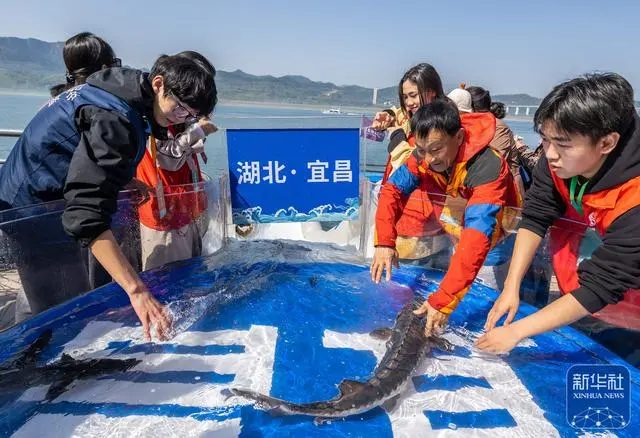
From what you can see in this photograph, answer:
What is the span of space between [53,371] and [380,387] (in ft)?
6.33

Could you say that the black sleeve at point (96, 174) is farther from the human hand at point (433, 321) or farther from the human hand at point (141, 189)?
the human hand at point (433, 321)

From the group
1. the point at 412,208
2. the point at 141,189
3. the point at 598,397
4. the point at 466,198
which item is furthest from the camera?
the point at 412,208

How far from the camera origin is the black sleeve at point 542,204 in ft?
8.98

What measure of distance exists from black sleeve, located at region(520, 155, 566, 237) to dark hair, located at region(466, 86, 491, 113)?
2.04 m

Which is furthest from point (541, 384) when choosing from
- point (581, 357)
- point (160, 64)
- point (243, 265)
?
point (160, 64)

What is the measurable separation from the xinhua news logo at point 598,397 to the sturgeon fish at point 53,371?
2584mm

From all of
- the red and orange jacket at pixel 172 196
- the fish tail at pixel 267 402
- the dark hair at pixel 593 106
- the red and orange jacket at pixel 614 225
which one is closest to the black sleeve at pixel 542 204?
the red and orange jacket at pixel 614 225

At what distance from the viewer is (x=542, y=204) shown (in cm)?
277

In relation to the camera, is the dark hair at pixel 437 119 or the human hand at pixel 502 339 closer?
the human hand at pixel 502 339

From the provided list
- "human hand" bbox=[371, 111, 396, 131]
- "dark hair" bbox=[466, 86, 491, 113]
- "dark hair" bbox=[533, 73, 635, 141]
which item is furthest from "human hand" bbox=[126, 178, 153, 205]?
"dark hair" bbox=[466, 86, 491, 113]

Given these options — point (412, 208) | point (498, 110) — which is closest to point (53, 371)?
point (412, 208)

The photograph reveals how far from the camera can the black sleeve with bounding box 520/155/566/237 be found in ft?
8.98

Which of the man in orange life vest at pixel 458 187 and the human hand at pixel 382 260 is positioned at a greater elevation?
the man in orange life vest at pixel 458 187

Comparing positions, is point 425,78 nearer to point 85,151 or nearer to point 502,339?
point 502,339
